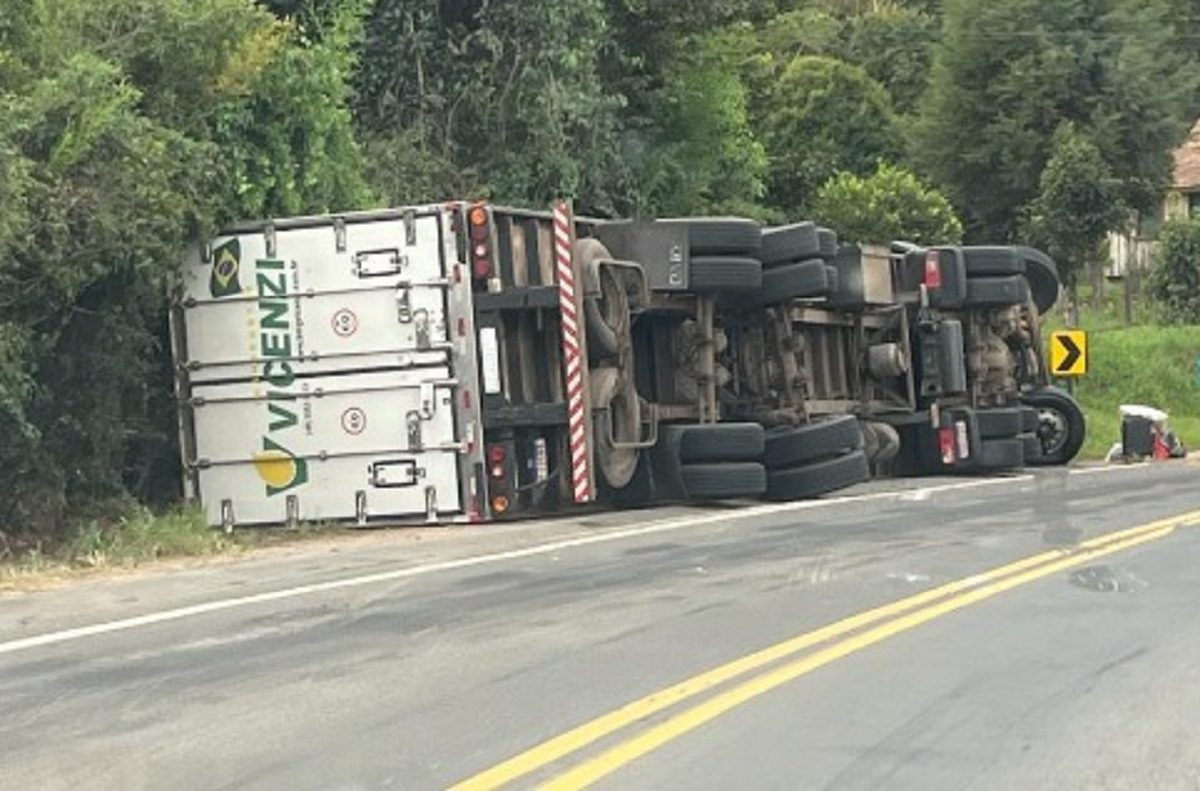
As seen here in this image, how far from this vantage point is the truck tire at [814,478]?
1557 cm

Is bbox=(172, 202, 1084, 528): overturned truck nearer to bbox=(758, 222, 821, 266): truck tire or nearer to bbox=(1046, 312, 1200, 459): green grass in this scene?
bbox=(758, 222, 821, 266): truck tire

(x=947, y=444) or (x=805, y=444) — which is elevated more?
(x=805, y=444)

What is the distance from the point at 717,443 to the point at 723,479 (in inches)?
13.4

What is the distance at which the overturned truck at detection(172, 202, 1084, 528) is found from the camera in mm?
13555

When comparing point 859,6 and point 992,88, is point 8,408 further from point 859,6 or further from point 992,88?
point 859,6

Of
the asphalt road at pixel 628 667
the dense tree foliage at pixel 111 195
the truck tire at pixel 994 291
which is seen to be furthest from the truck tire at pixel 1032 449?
the dense tree foliage at pixel 111 195

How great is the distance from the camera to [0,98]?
12.2m

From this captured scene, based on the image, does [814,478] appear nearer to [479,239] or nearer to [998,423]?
[479,239]

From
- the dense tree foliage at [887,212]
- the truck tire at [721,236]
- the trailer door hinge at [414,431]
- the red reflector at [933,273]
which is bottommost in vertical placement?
the trailer door hinge at [414,431]

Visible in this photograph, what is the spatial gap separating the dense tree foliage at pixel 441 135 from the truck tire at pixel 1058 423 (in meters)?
7.25

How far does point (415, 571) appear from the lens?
35.4 ft

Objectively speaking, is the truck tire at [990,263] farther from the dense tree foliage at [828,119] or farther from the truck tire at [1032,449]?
the dense tree foliage at [828,119]

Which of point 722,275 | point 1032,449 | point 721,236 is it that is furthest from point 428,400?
point 1032,449

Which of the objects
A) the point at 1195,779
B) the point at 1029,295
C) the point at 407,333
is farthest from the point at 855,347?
the point at 1195,779
